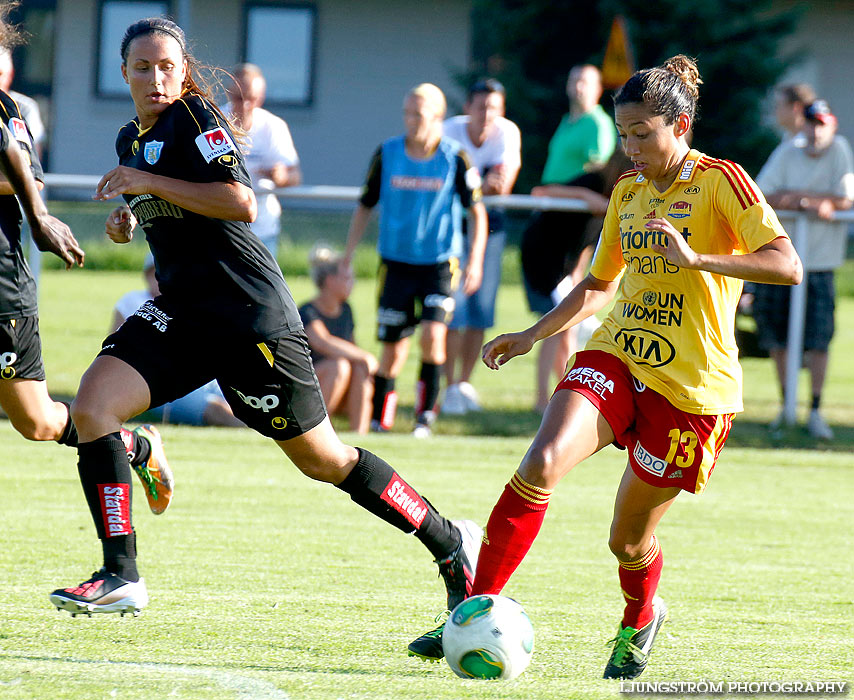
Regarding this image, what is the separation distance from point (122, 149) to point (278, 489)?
3.19 m

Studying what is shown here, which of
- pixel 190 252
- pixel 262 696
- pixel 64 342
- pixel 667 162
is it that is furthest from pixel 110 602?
pixel 64 342

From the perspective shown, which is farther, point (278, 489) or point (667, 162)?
point (278, 489)

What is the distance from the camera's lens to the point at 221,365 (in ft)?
14.2

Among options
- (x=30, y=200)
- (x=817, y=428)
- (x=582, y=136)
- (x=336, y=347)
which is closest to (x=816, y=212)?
(x=817, y=428)

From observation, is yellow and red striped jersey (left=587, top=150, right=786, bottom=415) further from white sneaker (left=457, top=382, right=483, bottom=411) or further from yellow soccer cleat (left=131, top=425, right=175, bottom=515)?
white sneaker (left=457, top=382, right=483, bottom=411)

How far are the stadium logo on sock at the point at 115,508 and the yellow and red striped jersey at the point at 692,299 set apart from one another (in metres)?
1.73

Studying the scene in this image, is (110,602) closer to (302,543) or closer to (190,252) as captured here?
(190,252)

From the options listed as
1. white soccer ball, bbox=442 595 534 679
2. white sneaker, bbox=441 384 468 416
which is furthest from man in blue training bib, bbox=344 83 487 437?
white soccer ball, bbox=442 595 534 679

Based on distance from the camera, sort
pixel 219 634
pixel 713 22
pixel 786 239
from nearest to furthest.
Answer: pixel 786 239 → pixel 219 634 → pixel 713 22

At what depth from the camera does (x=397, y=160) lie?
359 inches

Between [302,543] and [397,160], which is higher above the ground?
→ [397,160]

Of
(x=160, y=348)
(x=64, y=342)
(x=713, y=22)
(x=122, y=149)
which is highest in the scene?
(x=713, y=22)

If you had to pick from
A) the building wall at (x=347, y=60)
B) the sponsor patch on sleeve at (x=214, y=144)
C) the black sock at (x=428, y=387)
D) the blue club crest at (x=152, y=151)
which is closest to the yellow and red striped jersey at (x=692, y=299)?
the sponsor patch on sleeve at (x=214, y=144)

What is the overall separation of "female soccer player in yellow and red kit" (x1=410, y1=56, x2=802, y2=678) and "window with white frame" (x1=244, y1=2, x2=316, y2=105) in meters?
22.6
